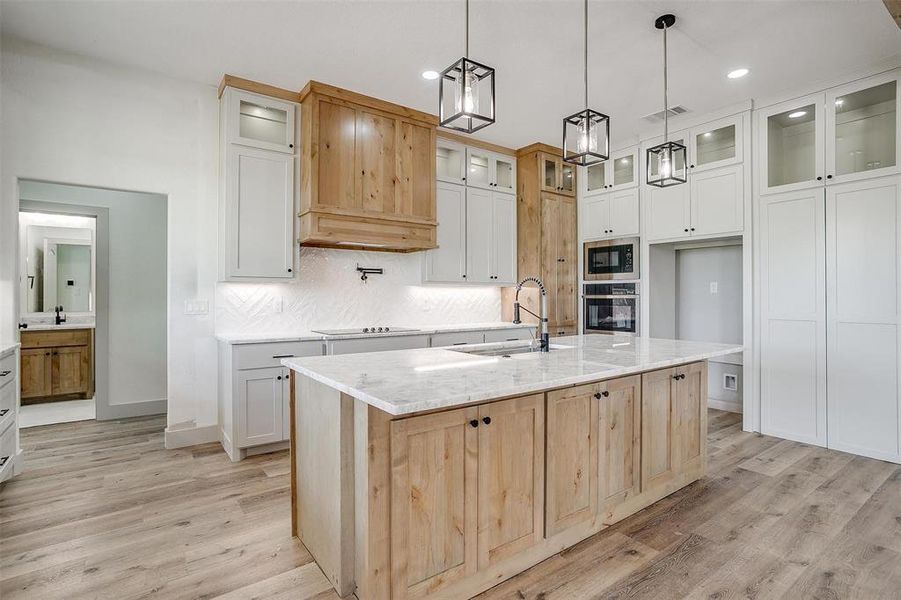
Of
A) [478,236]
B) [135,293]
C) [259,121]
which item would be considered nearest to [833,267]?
[478,236]

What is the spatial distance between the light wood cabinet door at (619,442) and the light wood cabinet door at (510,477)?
445 millimetres

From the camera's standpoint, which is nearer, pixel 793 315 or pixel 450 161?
pixel 793 315

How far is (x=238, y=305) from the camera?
13.0 feet

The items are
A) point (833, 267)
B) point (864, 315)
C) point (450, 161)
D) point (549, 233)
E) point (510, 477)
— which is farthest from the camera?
point (549, 233)

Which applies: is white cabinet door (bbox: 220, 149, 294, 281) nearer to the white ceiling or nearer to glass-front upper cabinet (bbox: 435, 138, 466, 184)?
the white ceiling

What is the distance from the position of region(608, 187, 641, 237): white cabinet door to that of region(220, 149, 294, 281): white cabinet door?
3447 mm

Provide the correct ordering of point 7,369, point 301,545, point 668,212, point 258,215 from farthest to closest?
point 668,212
point 258,215
point 7,369
point 301,545

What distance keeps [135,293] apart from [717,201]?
5796 millimetres

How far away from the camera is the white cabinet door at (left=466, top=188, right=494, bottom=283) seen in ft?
16.6

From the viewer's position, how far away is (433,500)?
172cm

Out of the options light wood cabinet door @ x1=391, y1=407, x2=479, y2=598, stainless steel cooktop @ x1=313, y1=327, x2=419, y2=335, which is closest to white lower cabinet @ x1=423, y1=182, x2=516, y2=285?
stainless steel cooktop @ x1=313, y1=327, x2=419, y2=335

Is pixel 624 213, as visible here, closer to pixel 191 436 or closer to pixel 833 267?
pixel 833 267

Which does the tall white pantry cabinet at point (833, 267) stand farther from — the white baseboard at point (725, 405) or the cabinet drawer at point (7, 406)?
the cabinet drawer at point (7, 406)

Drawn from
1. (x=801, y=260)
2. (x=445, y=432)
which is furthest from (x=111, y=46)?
(x=801, y=260)
